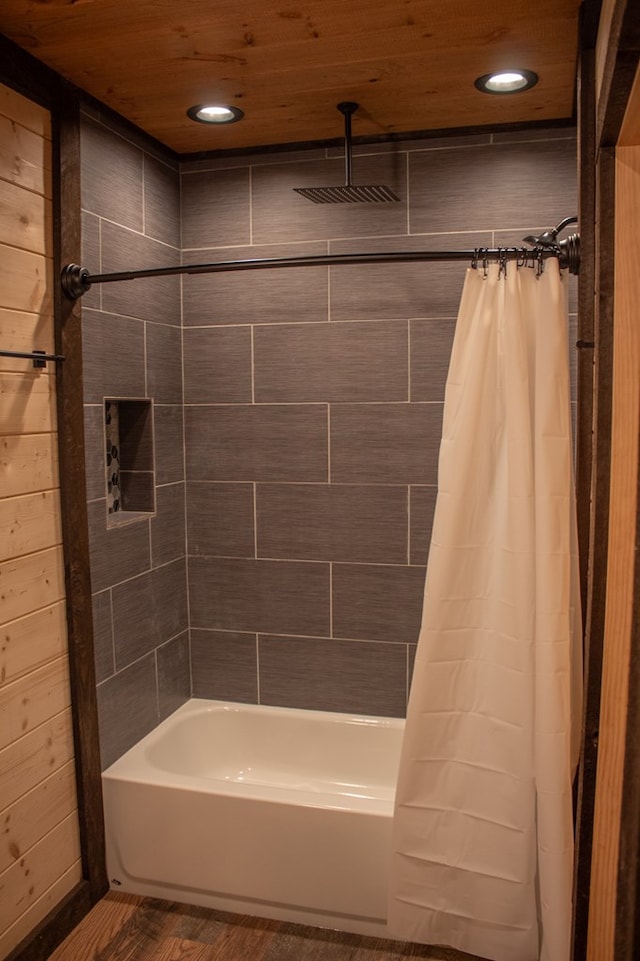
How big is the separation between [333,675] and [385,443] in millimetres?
925

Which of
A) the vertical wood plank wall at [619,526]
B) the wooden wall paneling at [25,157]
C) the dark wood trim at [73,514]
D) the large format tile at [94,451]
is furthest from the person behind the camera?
Answer: the large format tile at [94,451]

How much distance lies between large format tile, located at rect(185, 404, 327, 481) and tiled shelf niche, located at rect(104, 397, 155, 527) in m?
0.24

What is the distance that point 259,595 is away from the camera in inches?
120

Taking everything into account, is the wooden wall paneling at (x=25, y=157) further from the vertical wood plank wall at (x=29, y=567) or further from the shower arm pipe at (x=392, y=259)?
the shower arm pipe at (x=392, y=259)

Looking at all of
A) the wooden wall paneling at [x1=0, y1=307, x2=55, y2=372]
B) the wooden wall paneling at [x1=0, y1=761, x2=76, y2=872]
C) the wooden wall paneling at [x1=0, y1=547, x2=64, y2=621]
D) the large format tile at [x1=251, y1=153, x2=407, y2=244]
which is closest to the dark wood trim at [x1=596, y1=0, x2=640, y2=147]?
the large format tile at [x1=251, y1=153, x2=407, y2=244]

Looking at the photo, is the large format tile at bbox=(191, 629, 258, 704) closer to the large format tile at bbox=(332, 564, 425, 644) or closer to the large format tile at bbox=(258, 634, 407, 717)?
the large format tile at bbox=(258, 634, 407, 717)

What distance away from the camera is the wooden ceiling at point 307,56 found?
1.88m

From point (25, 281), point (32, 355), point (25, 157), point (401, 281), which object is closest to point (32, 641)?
point (32, 355)

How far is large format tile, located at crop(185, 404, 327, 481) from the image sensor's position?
115 inches

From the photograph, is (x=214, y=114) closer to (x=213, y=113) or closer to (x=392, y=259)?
(x=213, y=113)

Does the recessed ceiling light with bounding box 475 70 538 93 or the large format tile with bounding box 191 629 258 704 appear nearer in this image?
the recessed ceiling light with bounding box 475 70 538 93

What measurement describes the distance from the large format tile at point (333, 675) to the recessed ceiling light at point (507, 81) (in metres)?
1.91

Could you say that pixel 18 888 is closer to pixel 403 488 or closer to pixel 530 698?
pixel 530 698

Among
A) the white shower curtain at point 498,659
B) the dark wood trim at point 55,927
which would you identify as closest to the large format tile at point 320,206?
the white shower curtain at point 498,659
